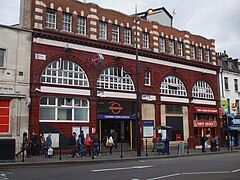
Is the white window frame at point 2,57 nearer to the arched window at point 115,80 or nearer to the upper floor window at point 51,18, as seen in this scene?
the upper floor window at point 51,18

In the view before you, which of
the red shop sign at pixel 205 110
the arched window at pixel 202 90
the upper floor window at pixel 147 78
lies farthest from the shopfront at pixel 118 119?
the arched window at pixel 202 90

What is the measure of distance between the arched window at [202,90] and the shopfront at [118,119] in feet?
33.8

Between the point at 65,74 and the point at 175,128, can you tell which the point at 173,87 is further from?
the point at 65,74

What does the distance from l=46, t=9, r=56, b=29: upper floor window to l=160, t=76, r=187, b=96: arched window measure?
44.7 feet

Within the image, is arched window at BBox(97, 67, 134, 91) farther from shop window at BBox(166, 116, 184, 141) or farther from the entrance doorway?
shop window at BBox(166, 116, 184, 141)

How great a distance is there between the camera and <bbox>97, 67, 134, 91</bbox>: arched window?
94.7 feet

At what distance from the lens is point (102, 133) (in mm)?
30891

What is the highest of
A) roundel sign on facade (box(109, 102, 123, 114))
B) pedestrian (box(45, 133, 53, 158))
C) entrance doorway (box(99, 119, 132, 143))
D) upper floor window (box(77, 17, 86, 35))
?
upper floor window (box(77, 17, 86, 35))

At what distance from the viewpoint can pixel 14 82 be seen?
2331 centimetres

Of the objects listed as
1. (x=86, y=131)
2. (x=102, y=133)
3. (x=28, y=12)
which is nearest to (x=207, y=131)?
(x=102, y=133)

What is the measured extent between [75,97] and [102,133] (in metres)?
6.15

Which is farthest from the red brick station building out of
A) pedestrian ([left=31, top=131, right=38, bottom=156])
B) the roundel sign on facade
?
pedestrian ([left=31, top=131, right=38, bottom=156])

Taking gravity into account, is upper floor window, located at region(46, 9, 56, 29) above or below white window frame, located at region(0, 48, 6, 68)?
above

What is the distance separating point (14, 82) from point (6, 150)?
6803 millimetres
